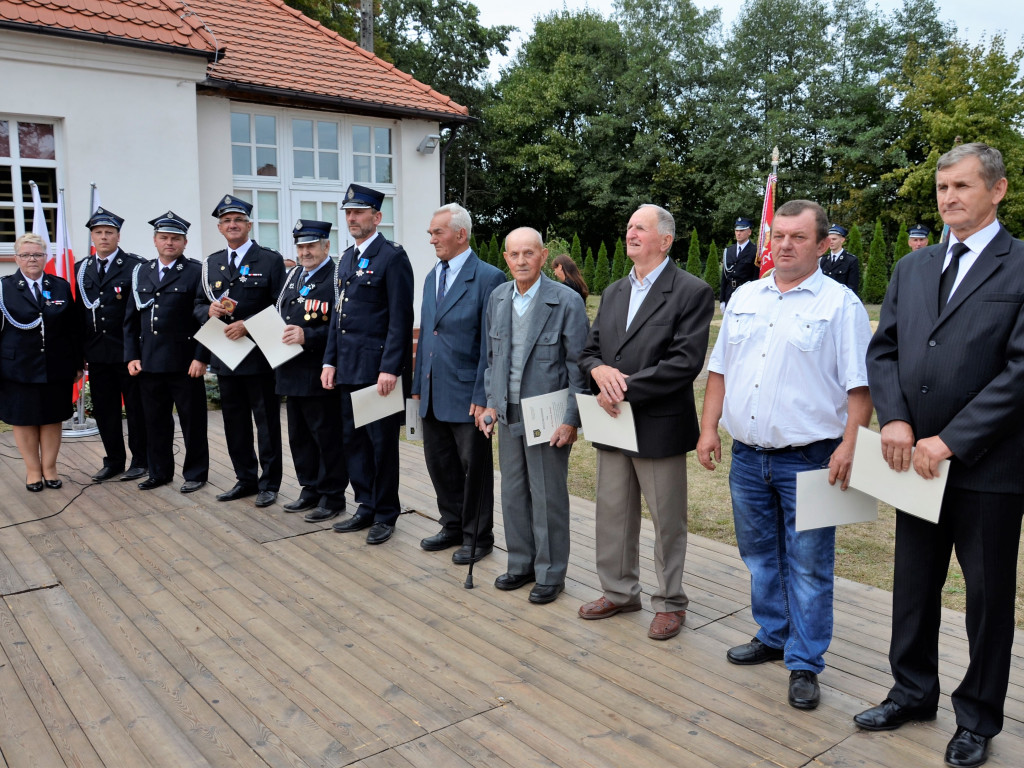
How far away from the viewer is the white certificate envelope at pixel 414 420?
16.6 ft

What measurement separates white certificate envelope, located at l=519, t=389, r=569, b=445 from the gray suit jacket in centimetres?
5

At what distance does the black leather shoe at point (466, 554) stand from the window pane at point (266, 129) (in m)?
8.92

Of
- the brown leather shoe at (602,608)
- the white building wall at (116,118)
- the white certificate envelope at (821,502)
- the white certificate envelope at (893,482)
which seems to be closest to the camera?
the white certificate envelope at (893,482)

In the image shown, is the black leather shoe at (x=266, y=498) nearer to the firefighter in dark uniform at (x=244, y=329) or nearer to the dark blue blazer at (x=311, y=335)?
the firefighter in dark uniform at (x=244, y=329)

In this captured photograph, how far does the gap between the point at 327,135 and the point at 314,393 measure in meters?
8.31

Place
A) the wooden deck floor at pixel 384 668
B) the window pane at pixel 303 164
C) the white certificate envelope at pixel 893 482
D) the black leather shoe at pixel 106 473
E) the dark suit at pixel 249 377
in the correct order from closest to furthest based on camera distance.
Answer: the white certificate envelope at pixel 893 482 < the wooden deck floor at pixel 384 668 < the dark suit at pixel 249 377 < the black leather shoe at pixel 106 473 < the window pane at pixel 303 164

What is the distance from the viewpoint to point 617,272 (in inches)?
1102

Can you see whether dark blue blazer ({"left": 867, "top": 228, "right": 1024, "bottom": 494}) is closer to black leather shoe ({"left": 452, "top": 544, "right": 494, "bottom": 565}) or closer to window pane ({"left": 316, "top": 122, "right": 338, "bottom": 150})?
black leather shoe ({"left": 452, "top": 544, "right": 494, "bottom": 565})

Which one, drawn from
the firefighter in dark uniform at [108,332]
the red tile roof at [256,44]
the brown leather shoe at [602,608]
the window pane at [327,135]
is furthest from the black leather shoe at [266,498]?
the window pane at [327,135]

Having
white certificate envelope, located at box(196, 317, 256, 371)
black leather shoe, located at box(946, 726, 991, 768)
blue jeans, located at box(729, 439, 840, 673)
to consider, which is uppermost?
white certificate envelope, located at box(196, 317, 256, 371)

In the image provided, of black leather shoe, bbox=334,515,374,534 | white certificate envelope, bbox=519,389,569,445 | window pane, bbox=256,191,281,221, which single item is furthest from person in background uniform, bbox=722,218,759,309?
white certificate envelope, bbox=519,389,569,445

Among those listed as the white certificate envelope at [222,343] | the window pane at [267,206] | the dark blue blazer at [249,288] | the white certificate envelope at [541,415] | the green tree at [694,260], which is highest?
the window pane at [267,206]

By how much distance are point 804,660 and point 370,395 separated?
9.10ft

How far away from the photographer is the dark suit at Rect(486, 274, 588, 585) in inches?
162
